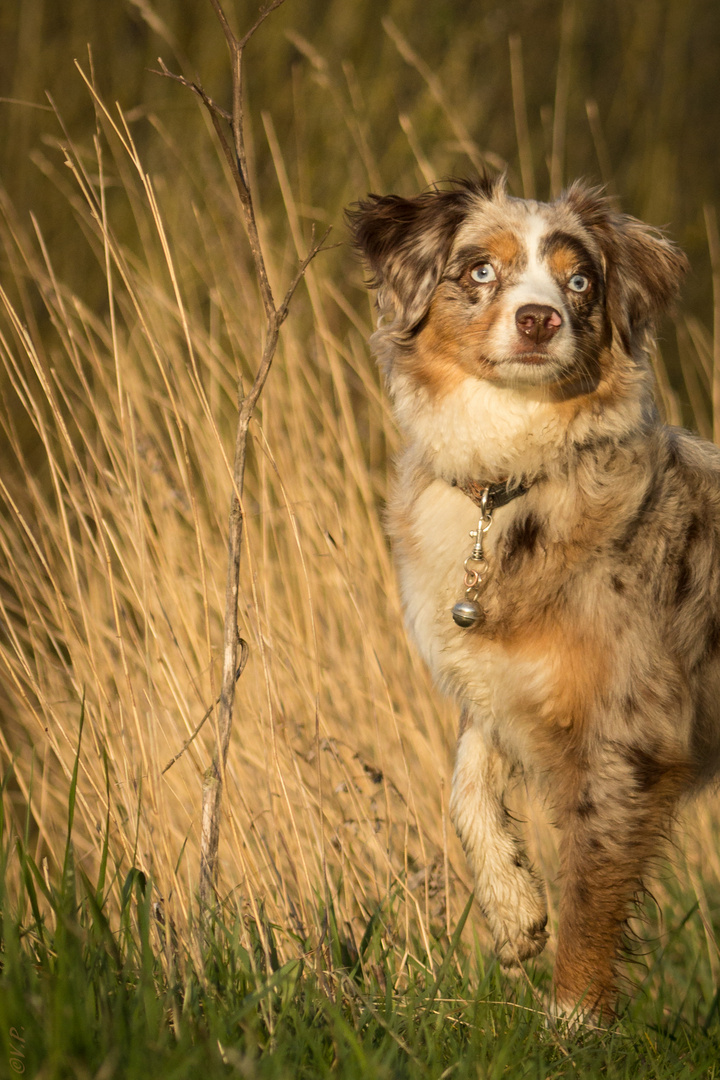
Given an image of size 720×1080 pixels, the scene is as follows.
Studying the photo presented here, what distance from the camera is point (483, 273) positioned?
293 centimetres

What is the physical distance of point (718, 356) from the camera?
14.5ft

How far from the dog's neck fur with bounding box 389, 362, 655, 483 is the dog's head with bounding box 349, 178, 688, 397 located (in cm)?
8

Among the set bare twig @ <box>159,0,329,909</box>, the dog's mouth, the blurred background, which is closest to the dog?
the dog's mouth

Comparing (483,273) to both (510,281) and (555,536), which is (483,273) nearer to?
(510,281)

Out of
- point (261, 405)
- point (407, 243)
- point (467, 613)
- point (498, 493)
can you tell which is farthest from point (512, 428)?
point (261, 405)

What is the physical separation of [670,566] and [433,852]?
1.32 meters

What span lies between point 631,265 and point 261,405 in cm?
113

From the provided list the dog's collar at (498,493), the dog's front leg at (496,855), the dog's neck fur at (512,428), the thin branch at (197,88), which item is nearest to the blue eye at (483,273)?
the dog's neck fur at (512,428)

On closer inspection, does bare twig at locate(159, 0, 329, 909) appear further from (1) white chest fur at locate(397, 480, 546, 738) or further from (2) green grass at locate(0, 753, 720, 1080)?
(1) white chest fur at locate(397, 480, 546, 738)

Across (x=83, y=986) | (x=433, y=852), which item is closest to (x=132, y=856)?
(x=83, y=986)

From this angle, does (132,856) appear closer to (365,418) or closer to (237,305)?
(237,305)

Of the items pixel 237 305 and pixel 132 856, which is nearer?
pixel 132 856

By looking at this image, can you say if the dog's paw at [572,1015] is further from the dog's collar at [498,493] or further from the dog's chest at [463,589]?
the dog's collar at [498,493]

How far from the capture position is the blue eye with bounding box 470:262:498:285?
291 cm
